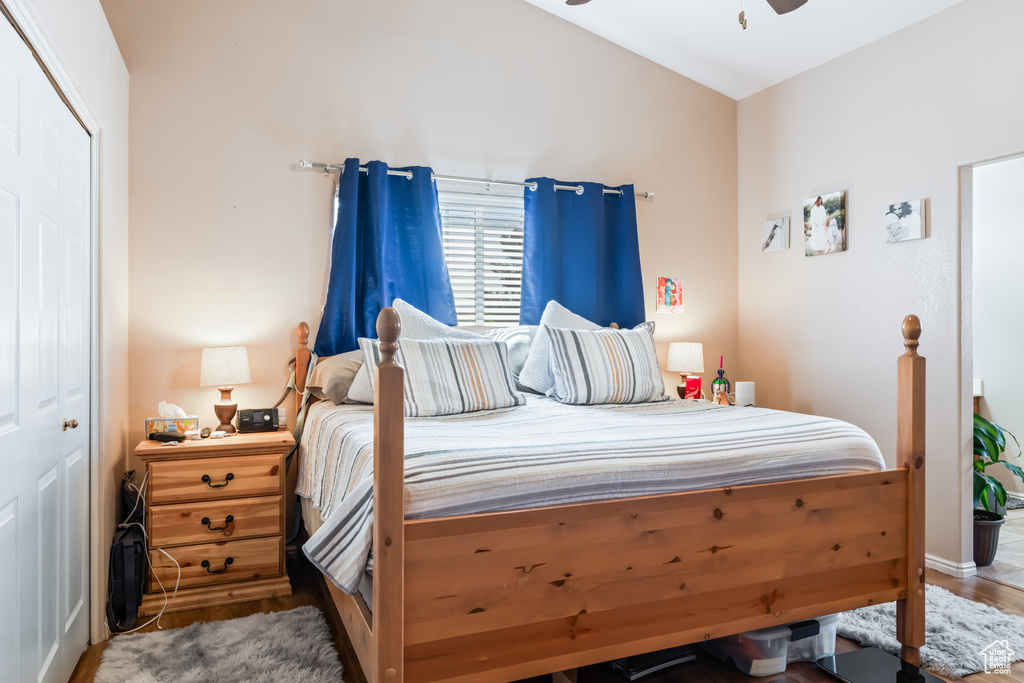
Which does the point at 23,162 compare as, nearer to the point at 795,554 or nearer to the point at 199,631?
the point at 199,631

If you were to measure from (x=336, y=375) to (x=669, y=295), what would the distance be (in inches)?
84.9

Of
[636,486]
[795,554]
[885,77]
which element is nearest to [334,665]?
[636,486]

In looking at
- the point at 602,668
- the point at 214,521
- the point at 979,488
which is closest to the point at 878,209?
the point at 979,488

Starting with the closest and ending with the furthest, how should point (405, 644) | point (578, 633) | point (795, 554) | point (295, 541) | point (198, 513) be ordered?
point (405, 644)
point (578, 633)
point (795, 554)
point (198, 513)
point (295, 541)

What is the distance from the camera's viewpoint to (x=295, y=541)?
317cm

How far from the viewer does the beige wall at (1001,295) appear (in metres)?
4.21

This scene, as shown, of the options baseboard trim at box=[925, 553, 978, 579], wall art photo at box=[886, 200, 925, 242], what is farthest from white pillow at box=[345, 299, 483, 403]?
baseboard trim at box=[925, 553, 978, 579]

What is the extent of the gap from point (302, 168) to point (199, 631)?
2093mm

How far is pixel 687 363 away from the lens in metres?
3.87

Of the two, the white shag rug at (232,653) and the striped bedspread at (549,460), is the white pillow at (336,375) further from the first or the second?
the white shag rug at (232,653)

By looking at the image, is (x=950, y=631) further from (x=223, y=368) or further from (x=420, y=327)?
(x=223, y=368)

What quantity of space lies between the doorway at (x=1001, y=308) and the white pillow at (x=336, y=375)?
3.85 m

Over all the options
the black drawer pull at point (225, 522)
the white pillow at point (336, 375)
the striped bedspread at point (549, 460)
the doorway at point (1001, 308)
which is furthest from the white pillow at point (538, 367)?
the doorway at point (1001, 308)

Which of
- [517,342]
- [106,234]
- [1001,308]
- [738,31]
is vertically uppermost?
[738,31]
